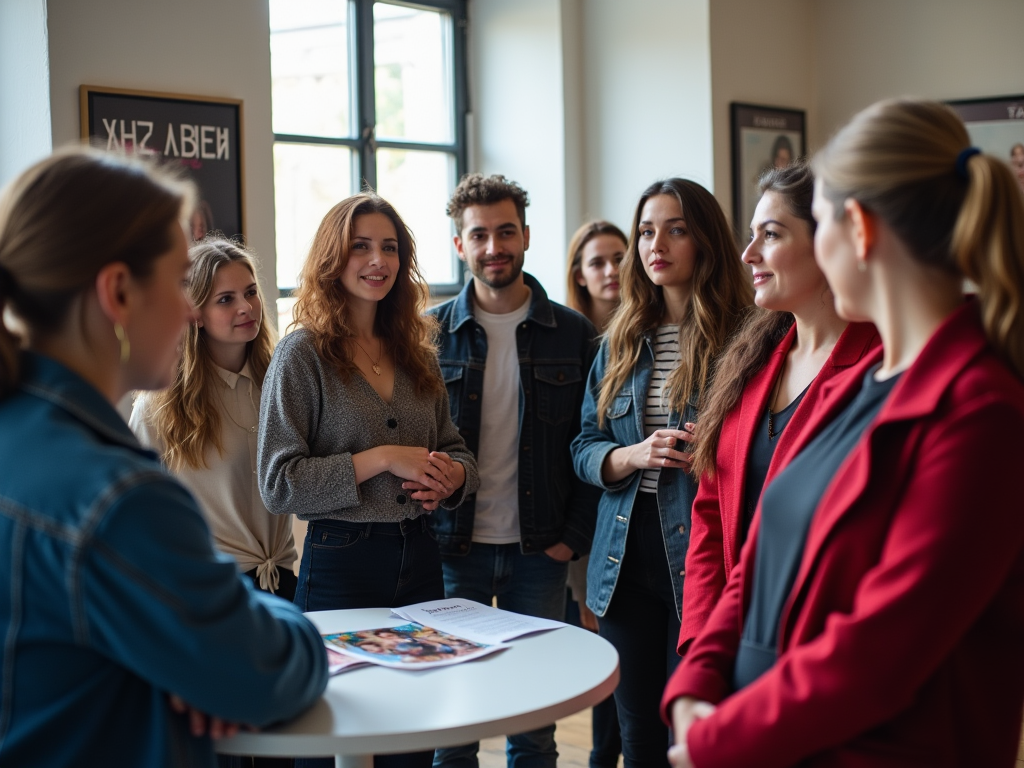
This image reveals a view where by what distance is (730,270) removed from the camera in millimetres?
2566

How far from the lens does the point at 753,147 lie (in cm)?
489

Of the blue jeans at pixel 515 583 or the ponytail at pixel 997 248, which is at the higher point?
the ponytail at pixel 997 248

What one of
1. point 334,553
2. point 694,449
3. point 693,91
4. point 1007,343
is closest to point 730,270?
point 694,449

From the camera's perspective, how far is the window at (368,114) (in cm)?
454

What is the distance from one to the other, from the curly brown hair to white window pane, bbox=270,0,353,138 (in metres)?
1.81

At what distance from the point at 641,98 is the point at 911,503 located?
→ 404 centimetres

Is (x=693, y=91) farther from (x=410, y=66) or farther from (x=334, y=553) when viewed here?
(x=334, y=553)

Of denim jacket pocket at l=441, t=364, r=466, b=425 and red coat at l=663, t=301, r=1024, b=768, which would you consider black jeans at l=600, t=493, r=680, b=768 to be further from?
red coat at l=663, t=301, r=1024, b=768

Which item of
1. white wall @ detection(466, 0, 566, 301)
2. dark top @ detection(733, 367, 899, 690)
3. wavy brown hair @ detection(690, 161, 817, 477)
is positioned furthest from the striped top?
white wall @ detection(466, 0, 566, 301)

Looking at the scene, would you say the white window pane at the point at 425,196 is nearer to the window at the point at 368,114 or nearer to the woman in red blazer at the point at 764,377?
the window at the point at 368,114

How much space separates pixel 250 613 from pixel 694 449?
4.18 ft

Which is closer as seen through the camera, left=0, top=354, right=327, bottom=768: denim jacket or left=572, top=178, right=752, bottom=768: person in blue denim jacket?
left=0, top=354, right=327, bottom=768: denim jacket

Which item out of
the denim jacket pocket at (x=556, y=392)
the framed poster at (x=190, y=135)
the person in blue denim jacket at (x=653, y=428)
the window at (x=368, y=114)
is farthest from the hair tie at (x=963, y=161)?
the window at (x=368, y=114)

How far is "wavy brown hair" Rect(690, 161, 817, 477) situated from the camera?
82.4 inches
